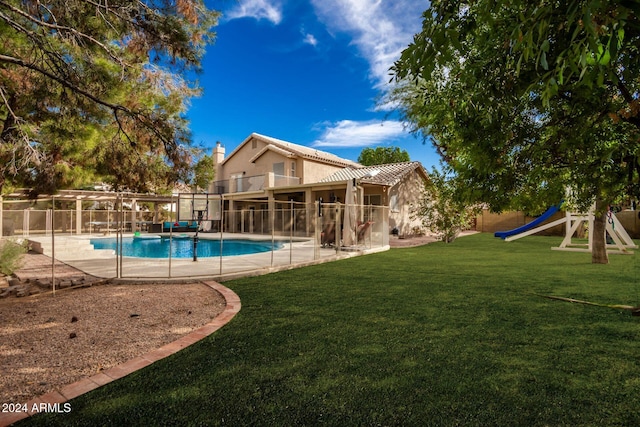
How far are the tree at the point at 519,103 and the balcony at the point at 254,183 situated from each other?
64.6 feet

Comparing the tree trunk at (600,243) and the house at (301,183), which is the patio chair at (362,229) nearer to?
the house at (301,183)

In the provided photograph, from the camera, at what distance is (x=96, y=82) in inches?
224

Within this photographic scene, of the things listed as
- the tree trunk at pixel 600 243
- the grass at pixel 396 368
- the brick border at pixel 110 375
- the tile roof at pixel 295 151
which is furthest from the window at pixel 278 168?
the brick border at pixel 110 375

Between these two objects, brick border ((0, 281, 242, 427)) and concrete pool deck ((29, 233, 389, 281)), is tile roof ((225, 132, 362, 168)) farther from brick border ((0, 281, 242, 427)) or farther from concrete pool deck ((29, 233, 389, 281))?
brick border ((0, 281, 242, 427))

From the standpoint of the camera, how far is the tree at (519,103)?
6.81ft

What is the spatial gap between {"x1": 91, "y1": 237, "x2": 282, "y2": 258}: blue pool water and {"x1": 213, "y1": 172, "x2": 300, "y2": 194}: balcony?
5.90m

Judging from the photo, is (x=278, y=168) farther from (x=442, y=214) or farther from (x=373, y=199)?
(x=442, y=214)

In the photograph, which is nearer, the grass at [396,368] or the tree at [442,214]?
the grass at [396,368]

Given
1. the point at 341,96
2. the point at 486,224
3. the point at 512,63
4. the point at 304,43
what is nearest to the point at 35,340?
the point at 512,63

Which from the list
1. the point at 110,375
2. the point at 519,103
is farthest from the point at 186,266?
the point at 519,103

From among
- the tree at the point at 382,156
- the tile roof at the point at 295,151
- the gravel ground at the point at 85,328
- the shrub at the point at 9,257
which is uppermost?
the tree at the point at 382,156

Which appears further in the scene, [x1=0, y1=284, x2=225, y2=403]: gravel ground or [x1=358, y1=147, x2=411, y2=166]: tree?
[x1=358, y1=147, x2=411, y2=166]: tree

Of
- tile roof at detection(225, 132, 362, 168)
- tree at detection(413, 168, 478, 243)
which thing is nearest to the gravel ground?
tree at detection(413, 168, 478, 243)

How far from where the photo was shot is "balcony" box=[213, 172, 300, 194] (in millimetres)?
23991
